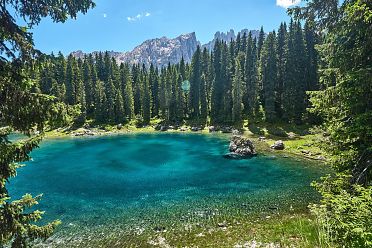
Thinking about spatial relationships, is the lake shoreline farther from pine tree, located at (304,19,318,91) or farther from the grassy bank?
pine tree, located at (304,19,318,91)

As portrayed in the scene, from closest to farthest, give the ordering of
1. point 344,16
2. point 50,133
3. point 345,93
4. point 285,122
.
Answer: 1. point 345,93
2. point 344,16
3. point 285,122
4. point 50,133

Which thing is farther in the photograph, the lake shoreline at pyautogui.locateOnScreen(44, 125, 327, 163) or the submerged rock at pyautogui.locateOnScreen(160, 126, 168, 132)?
the submerged rock at pyautogui.locateOnScreen(160, 126, 168, 132)

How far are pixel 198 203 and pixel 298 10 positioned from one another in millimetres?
20977

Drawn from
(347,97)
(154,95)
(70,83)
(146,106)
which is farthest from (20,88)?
(70,83)

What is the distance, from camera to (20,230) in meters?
9.95

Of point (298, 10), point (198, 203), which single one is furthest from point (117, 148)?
point (298, 10)

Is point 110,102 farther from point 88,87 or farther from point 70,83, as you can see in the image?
point 70,83

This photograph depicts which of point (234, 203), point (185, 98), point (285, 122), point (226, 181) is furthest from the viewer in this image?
point (185, 98)

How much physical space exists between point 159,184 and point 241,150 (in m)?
21.3

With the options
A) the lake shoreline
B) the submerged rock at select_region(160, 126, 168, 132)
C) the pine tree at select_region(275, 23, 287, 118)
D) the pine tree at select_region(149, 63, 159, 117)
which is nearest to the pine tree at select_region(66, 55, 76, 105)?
the lake shoreline

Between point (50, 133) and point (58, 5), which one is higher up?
point (58, 5)

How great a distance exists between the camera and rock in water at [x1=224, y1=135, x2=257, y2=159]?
174 feet

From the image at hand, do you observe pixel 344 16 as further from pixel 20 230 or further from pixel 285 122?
pixel 285 122

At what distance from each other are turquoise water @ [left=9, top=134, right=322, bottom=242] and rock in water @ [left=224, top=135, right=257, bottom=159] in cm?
249
